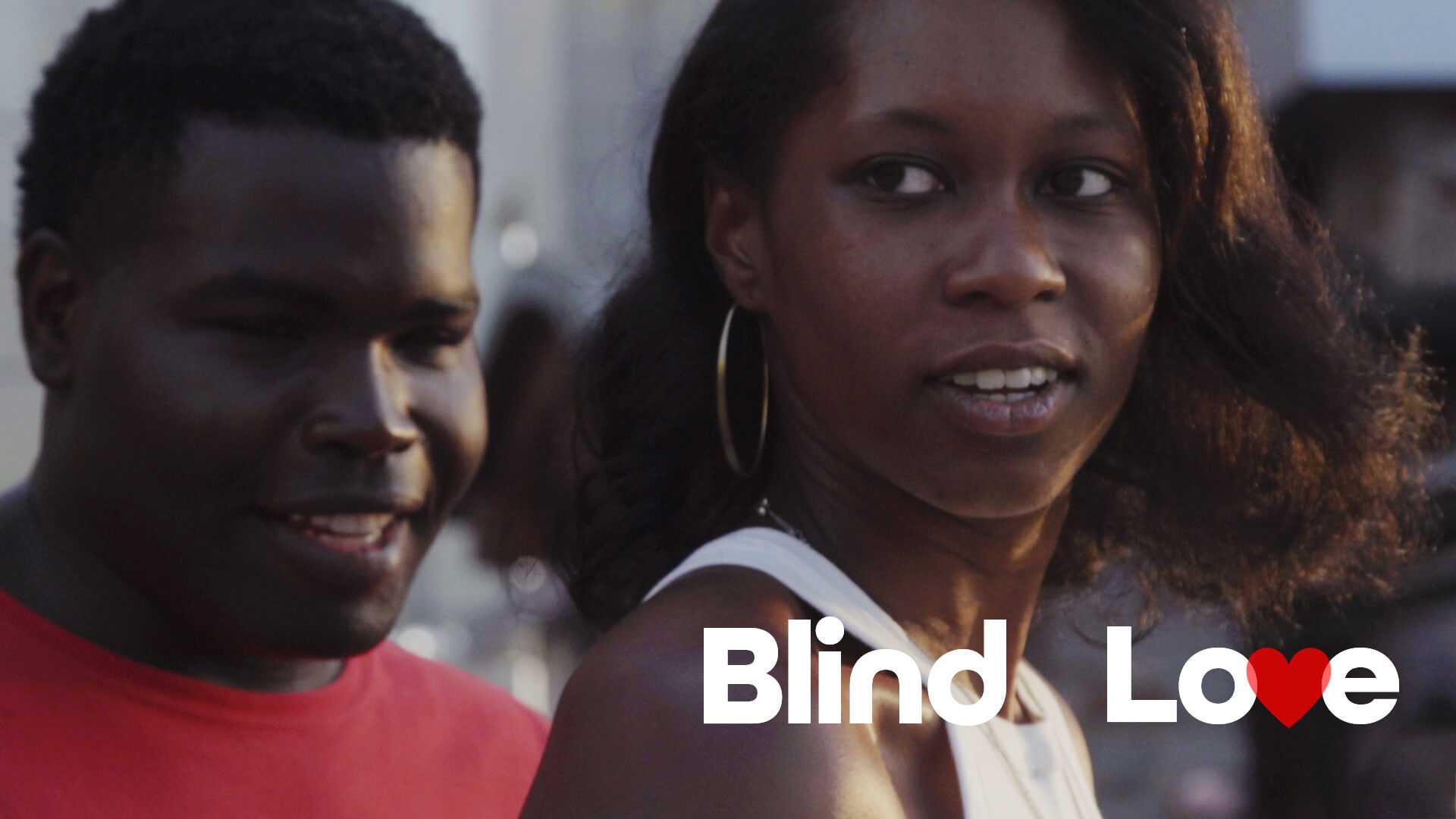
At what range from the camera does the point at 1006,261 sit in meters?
1.80

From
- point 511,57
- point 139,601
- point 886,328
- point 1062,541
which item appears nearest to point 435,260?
point 139,601

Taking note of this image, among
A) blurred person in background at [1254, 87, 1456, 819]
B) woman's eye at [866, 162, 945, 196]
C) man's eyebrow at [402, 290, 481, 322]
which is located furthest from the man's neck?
blurred person in background at [1254, 87, 1456, 819]

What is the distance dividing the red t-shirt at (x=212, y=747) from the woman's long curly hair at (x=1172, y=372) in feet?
0.87

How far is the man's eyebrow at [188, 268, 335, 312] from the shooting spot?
6.95ft

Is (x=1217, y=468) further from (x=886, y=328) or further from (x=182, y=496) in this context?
(x=182, y=496)

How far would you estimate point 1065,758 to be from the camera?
2.12 meters

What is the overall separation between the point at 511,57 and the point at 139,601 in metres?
11.4

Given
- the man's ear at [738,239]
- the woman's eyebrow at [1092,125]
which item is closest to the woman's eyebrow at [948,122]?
the woman's eyebrow at [1092,125]

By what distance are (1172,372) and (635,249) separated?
651 mm

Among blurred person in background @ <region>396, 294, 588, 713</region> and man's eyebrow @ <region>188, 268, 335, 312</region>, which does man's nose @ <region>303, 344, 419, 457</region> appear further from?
blurred person in background @ <region>396, 294, 588, 713</region>

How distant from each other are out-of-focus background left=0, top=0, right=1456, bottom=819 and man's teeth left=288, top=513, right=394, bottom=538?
404 millimetres

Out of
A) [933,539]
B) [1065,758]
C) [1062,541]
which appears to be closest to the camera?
[933,539]

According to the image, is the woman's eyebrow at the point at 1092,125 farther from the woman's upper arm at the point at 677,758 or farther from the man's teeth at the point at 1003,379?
the woman's upper arm at the point at 677,758

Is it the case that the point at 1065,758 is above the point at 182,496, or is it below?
below
